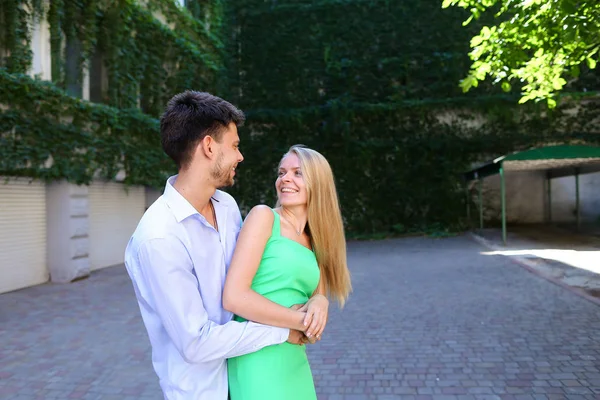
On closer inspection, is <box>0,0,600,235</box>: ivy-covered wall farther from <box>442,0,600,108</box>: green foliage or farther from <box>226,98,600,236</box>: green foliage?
<box>442,0,600,108</box>: green foliage

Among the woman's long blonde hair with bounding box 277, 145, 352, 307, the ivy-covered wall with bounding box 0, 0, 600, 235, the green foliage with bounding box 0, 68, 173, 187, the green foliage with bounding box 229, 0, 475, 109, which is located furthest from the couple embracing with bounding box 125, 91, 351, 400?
the green foliage with bounding box 229, 0, 475, 109

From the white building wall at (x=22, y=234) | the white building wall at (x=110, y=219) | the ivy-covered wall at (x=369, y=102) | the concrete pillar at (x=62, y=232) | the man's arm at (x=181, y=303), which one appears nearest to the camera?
the man's arm at (x=181, y=303)

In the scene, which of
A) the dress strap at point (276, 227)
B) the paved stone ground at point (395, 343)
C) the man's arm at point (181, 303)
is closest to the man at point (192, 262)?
the man's arm at point (181, 303)

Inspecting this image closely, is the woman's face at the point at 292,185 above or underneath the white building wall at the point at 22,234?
above

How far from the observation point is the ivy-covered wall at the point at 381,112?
1816 cm

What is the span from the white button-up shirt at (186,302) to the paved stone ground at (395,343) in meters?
2.98

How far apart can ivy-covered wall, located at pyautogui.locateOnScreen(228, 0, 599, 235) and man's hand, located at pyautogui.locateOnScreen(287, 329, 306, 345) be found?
54.8ft

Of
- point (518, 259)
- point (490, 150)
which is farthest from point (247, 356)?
point (490, 150)

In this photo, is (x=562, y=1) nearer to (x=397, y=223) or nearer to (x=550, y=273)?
(x=550, y=273)

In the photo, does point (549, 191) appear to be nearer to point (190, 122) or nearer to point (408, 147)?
point (408, 147)

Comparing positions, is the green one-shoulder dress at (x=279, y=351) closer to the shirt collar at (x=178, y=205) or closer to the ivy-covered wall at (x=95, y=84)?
the shirt collar at (x=178, y=205)

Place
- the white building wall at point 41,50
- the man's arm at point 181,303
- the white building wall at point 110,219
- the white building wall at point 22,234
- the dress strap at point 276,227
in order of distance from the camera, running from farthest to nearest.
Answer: the white building wall at point 110,219
the white building wall at point 41,50
the white building wall at point 22,234
the dress strap at point 276,227
the man's arm at point 181,303

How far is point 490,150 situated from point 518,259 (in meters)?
7.98

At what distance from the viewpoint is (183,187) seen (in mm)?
1693
